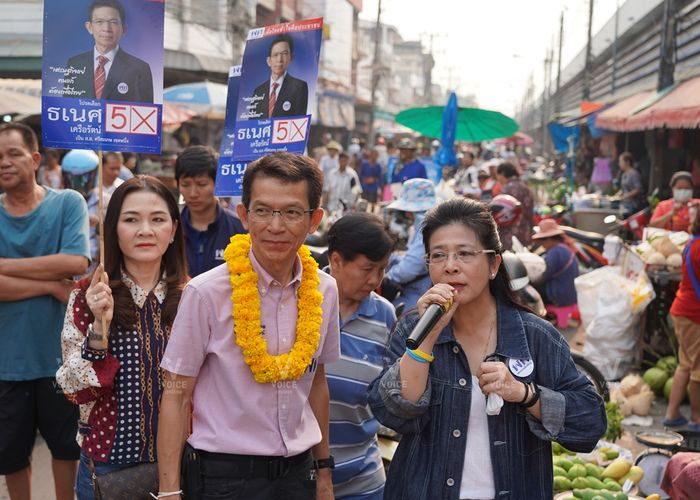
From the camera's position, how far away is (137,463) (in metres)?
3.13

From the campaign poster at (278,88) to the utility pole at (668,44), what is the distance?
1301 centimetres

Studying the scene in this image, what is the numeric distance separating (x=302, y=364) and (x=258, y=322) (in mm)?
213

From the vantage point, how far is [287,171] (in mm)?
2656

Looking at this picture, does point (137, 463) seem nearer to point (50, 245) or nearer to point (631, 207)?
point (50, 245)

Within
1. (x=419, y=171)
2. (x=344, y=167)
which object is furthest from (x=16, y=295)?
(x=344, y=167)

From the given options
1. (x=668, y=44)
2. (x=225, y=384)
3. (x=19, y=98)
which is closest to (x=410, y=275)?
(x=225, y=384)

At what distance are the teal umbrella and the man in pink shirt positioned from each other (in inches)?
457

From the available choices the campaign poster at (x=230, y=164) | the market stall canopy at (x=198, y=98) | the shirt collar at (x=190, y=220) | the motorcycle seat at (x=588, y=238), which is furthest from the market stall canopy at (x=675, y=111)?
the market stall canopy at (x=198, y=98)

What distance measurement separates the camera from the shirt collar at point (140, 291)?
3.24m

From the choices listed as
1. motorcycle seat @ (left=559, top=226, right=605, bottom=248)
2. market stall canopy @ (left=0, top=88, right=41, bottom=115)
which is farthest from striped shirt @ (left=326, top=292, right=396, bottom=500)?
market stall canopy @ (left=0, top=88, right=41, bottom=115)

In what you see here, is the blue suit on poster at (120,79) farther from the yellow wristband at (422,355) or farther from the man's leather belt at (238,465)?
the yellow wristband at (422,355)

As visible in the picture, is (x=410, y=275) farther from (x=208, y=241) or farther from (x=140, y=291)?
(x=140, y=291)

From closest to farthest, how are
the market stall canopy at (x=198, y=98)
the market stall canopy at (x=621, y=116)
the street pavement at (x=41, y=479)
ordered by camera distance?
the street pavement at (x=41, y=479) < the market stall canopy at (x=621, y=116) < the market stall canopy at (x=198, y=98)

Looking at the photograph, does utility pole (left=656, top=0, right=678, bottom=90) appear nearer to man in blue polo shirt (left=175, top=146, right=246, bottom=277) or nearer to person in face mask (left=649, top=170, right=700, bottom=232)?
person in face mask (left=649, top=170, right=700, bottom=232)
